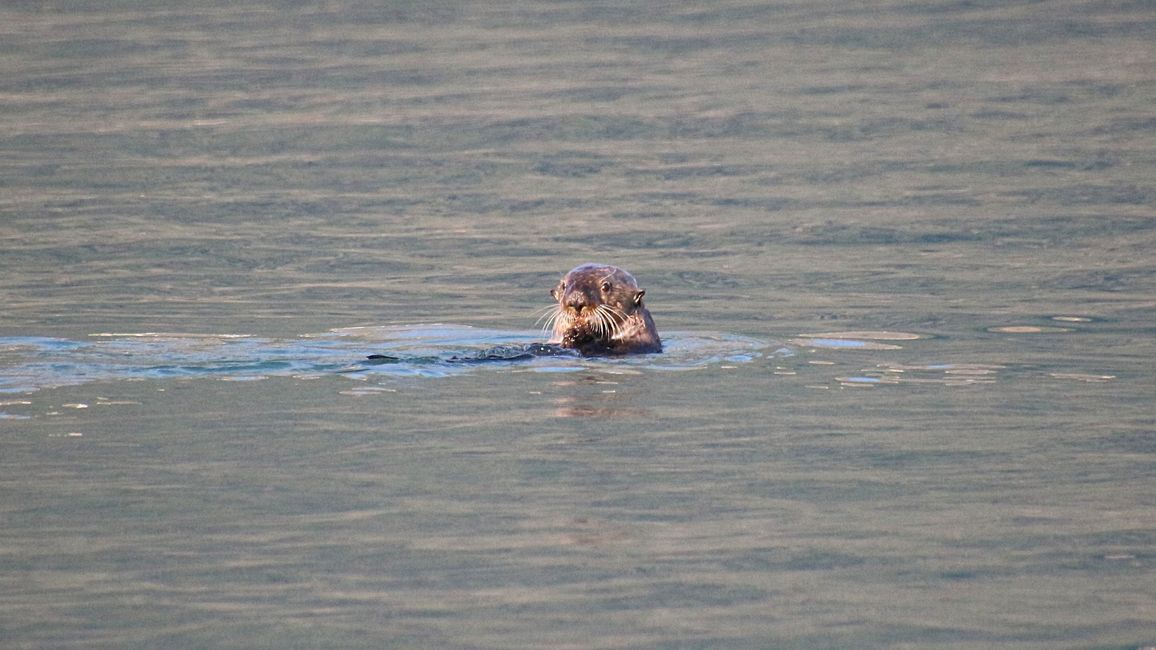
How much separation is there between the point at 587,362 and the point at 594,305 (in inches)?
14.0

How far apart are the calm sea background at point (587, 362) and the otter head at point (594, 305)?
353 millimetres

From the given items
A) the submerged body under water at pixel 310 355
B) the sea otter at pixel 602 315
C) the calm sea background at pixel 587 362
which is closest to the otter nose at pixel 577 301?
the sea otter at pixel 602 315

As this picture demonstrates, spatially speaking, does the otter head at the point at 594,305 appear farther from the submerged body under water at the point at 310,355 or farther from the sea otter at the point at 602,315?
the submerged body under water at the point at 310,355

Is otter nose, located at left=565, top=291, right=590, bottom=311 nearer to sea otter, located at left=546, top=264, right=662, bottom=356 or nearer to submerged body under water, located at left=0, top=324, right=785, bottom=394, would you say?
sea otter, located at left=546, top=264, right=662, bottom=356

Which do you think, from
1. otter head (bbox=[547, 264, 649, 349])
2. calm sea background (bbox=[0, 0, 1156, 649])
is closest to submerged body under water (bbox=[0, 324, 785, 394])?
calm sea background (bbox=[0, 0, 1156, 649])

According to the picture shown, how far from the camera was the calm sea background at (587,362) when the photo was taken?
618 centimetres

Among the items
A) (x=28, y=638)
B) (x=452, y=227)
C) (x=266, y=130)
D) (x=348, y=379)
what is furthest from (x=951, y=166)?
(x=28, y=638)

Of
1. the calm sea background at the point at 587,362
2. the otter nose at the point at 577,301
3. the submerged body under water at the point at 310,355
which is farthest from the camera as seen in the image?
the otter nose at the point at 577,301

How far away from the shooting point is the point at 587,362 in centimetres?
1039

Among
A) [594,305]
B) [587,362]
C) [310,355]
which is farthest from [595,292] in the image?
[310,355]

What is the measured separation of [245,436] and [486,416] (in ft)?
3.66

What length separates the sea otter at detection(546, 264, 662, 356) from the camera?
1059 cm

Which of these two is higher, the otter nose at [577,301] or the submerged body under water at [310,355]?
the otter nose at [577,301]

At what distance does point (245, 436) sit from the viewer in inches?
331
